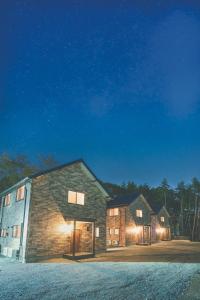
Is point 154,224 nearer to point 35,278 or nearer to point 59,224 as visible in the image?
point 59,224

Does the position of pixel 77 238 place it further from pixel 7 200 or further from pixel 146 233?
pixel 146 233

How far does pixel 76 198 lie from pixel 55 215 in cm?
276

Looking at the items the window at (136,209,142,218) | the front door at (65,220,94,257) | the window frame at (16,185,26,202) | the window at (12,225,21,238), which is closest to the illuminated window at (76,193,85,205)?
the front door at (65,220,94,257)

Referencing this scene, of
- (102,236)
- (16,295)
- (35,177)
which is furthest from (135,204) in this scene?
(16,295)

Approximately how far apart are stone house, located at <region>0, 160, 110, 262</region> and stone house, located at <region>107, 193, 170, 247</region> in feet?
32.2

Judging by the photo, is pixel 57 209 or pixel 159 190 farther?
pixel 159 190

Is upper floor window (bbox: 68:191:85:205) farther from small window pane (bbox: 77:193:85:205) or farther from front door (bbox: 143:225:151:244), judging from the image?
front door (bbox: 143:225:151:244)

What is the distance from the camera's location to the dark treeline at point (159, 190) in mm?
44125

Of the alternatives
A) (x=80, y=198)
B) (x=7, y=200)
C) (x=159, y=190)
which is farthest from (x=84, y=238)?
(x=159, y=190)

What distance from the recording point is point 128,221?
32.0 meters

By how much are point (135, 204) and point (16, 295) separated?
2711 cm

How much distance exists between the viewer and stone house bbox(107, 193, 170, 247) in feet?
103

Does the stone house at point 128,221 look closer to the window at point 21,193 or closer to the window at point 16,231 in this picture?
the window at point 16,231

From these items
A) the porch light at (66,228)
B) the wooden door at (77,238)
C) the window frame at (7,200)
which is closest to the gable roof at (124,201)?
the wooden door at (77,238)
